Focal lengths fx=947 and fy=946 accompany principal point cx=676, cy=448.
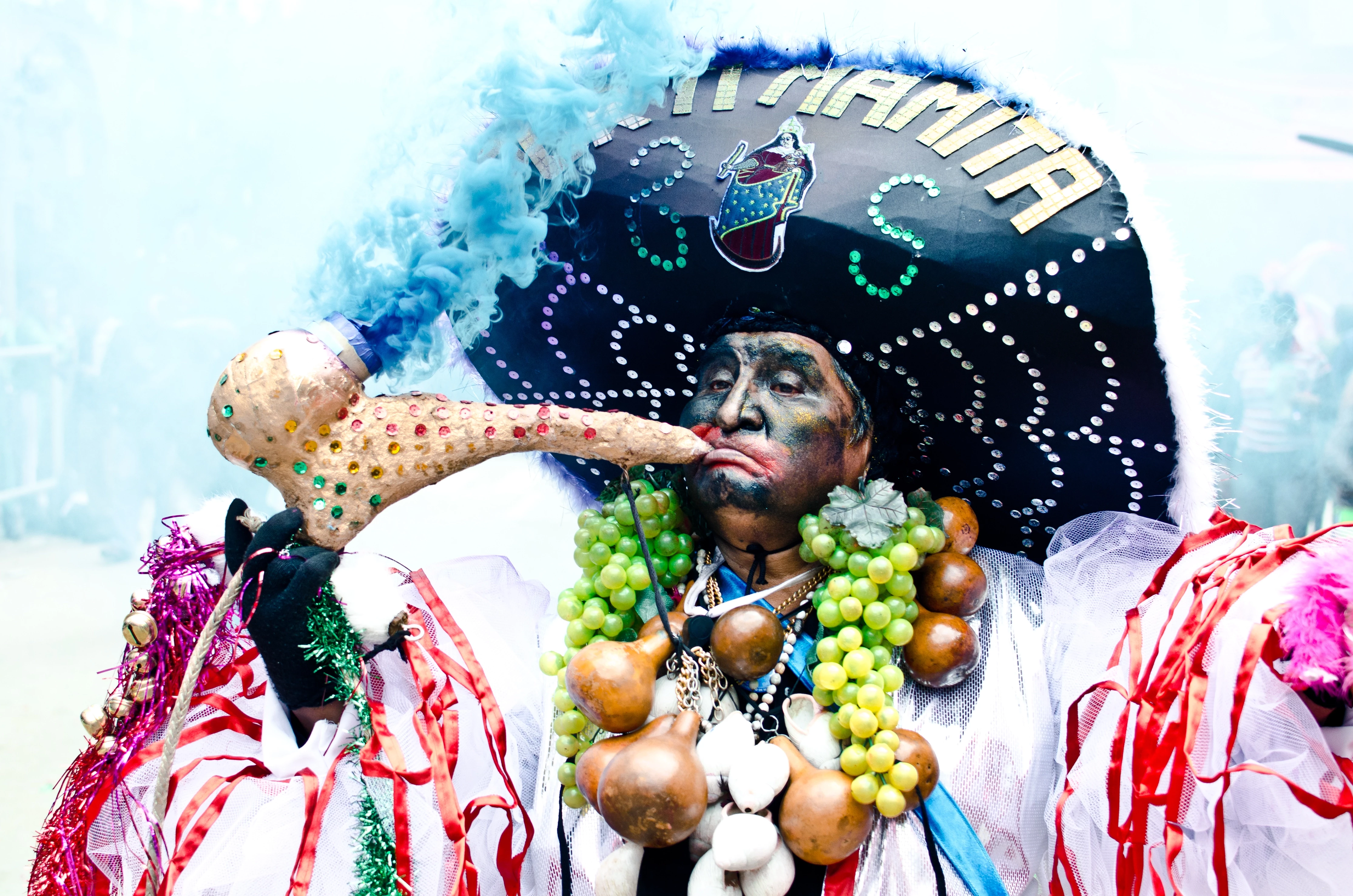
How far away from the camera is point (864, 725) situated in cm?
117

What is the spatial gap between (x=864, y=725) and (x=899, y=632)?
15 centimetres

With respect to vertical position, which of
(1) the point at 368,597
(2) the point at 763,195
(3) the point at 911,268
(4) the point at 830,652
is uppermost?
(2) the point at 763,195

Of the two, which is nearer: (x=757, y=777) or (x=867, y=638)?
(x=757, y=777)

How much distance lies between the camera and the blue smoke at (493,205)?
124 cm

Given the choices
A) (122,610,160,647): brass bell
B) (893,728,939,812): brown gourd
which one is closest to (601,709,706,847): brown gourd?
(893,728,939,812): brown gourd

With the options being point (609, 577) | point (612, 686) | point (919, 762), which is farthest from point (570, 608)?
point (919, 762)

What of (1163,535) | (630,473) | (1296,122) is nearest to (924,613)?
(1163,535)

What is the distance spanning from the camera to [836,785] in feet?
3.76

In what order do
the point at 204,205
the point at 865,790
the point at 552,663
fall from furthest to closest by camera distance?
the point at 204,205, the point at 552,663, the point at 865,790

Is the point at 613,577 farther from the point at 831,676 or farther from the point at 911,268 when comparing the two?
the point at 911,268

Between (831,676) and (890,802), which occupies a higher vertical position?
(831,676)

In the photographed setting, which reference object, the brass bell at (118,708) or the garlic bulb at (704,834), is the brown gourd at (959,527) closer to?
the garlic bulb at (704,834)

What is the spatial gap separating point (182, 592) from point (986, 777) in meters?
1.11

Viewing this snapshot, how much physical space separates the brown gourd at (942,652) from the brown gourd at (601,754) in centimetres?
34
